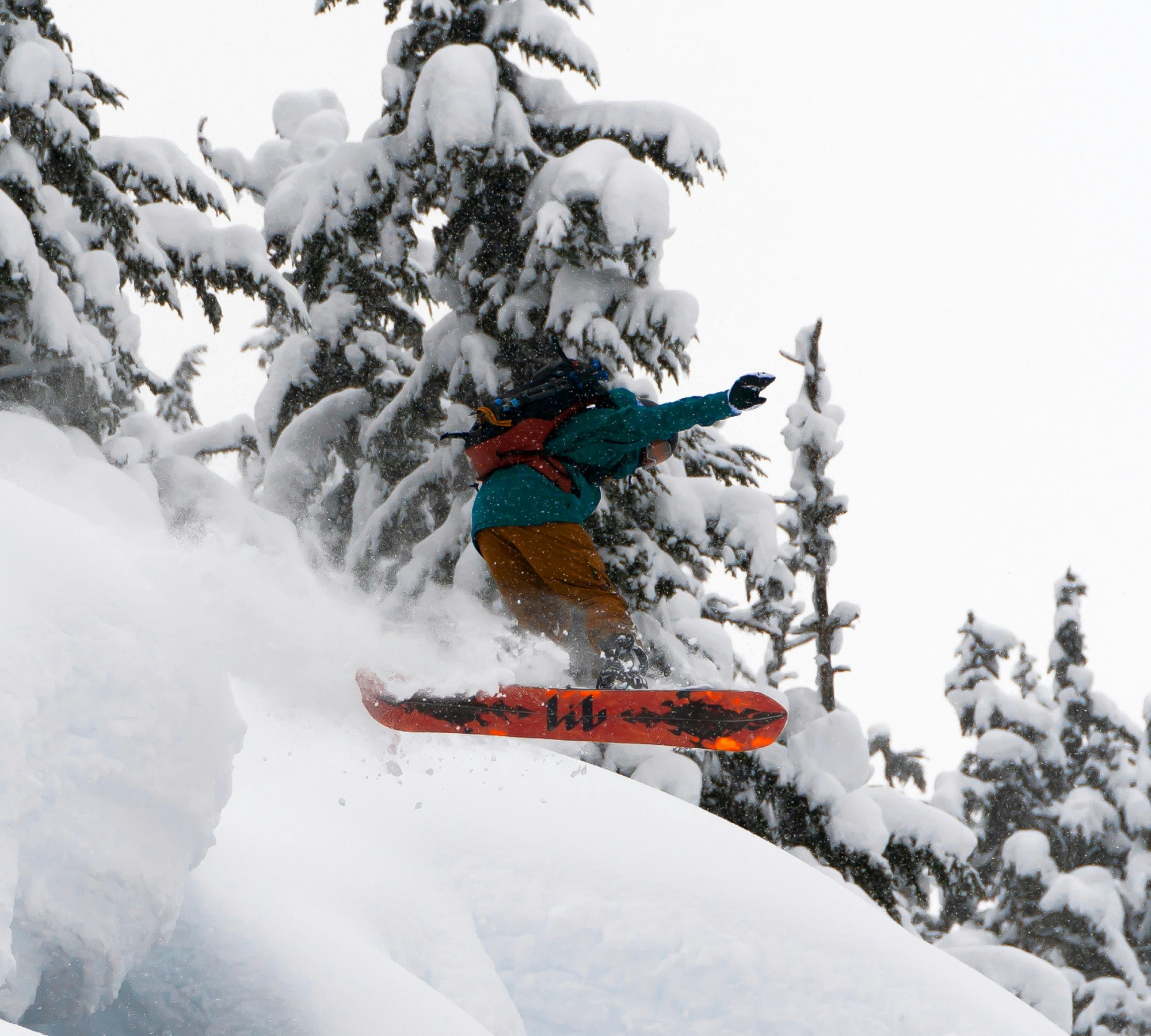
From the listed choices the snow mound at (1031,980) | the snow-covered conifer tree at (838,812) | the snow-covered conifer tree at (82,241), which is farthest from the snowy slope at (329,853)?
the snow mound at (1031,980)

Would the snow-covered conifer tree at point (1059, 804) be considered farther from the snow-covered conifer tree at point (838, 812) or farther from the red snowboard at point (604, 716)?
the red snowboard at point (604, 716)

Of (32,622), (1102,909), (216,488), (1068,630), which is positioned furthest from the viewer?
(1068,630)

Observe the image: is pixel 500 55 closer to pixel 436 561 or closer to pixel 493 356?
pixel 493 356

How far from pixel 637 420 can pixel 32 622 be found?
311cm

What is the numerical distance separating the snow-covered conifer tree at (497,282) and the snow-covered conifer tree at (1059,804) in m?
10.8

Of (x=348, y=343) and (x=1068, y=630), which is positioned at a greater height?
(x=1068, y=630)

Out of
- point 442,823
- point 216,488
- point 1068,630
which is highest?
point 1068,630

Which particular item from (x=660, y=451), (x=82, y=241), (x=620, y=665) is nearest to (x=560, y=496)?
(x=660, y=451)

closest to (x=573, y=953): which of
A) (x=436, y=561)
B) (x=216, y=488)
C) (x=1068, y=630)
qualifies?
(x=436, y=561)

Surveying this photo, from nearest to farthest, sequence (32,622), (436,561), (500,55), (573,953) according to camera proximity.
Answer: (32,622) → (573,953) → (436,561) → (500,55)

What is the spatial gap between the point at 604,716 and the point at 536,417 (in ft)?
5.25

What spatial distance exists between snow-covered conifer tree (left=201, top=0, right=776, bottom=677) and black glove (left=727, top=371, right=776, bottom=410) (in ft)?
9.21

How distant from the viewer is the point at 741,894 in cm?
489

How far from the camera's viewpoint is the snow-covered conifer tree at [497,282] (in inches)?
297
